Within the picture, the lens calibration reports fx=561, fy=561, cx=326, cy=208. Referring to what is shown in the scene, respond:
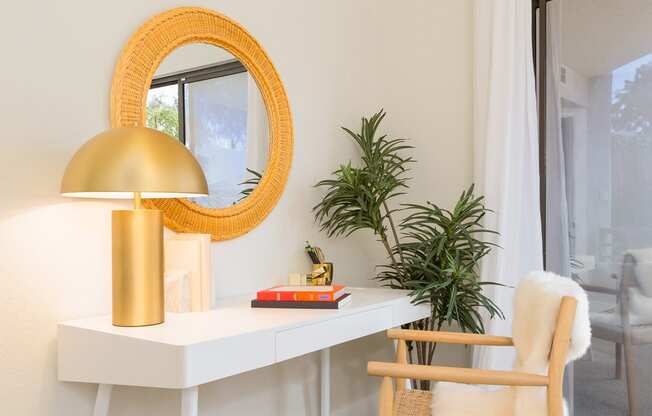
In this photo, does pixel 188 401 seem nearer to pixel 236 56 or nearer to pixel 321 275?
pixel 321 275

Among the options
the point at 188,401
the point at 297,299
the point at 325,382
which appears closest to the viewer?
the point at 188,401

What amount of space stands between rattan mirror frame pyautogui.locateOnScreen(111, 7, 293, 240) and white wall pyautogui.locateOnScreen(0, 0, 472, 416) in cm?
5

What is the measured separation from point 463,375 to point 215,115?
1203mm

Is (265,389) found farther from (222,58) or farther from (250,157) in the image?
(222,58)

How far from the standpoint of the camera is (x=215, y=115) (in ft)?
6.56

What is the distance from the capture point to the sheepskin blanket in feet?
4.91

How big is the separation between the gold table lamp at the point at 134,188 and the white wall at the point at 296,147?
0.63ft

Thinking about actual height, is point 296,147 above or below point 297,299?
above

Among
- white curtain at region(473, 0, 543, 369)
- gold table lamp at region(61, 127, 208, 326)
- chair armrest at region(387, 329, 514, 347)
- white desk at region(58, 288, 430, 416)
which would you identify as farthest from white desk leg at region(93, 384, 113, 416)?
white curtain at region(473, 0, 543, 369)

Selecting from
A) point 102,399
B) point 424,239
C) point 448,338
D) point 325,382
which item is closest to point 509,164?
point 424,239

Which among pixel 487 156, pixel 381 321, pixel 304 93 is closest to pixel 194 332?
pixel 381 321

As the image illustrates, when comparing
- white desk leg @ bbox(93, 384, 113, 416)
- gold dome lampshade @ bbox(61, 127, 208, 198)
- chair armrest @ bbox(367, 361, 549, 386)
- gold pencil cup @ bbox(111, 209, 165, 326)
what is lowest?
white desk leg @ bbox(93, 384, 113, 416)

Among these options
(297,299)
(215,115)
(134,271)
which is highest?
(215,115)

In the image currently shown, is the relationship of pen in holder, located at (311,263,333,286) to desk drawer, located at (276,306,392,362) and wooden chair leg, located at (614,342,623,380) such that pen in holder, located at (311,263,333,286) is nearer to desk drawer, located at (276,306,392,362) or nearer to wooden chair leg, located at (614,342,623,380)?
desk drawer, located at (276,306,392,362)
